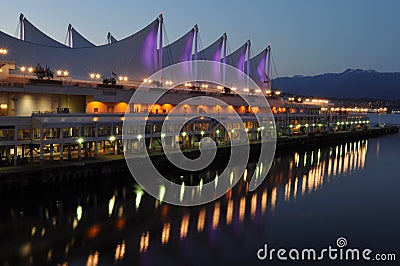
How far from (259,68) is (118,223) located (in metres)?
41.4

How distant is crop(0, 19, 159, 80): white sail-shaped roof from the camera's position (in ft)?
105

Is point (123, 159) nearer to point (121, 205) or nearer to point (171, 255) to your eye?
point (121, 205)

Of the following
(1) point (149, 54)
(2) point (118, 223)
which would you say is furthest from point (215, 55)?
(2) point (118, 223)

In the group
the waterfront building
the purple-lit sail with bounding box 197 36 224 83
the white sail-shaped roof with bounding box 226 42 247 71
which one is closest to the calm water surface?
the waterfront building

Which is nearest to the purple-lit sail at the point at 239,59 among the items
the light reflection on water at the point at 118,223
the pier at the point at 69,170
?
the pier at the point at 69,170

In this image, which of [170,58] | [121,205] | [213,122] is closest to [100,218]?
[121,205]

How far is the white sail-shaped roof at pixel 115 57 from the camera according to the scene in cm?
3194

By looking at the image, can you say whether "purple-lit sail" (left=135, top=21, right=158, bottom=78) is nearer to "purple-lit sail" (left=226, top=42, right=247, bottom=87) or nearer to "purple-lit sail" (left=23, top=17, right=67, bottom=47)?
"purple-lit sail" (left=23, top=17, right=67, bottom=47)

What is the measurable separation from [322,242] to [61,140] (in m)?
11.4

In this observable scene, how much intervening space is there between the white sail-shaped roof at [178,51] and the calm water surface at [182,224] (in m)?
20.6

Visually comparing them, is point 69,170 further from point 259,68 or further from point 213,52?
point 259,68

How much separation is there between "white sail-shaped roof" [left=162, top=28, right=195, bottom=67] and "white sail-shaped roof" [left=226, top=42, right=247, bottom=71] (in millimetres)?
9069

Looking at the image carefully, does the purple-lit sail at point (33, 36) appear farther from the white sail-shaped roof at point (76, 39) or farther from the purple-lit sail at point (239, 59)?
the purple-lit sail at point (239, 59)

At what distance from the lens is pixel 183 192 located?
58.4 feet
